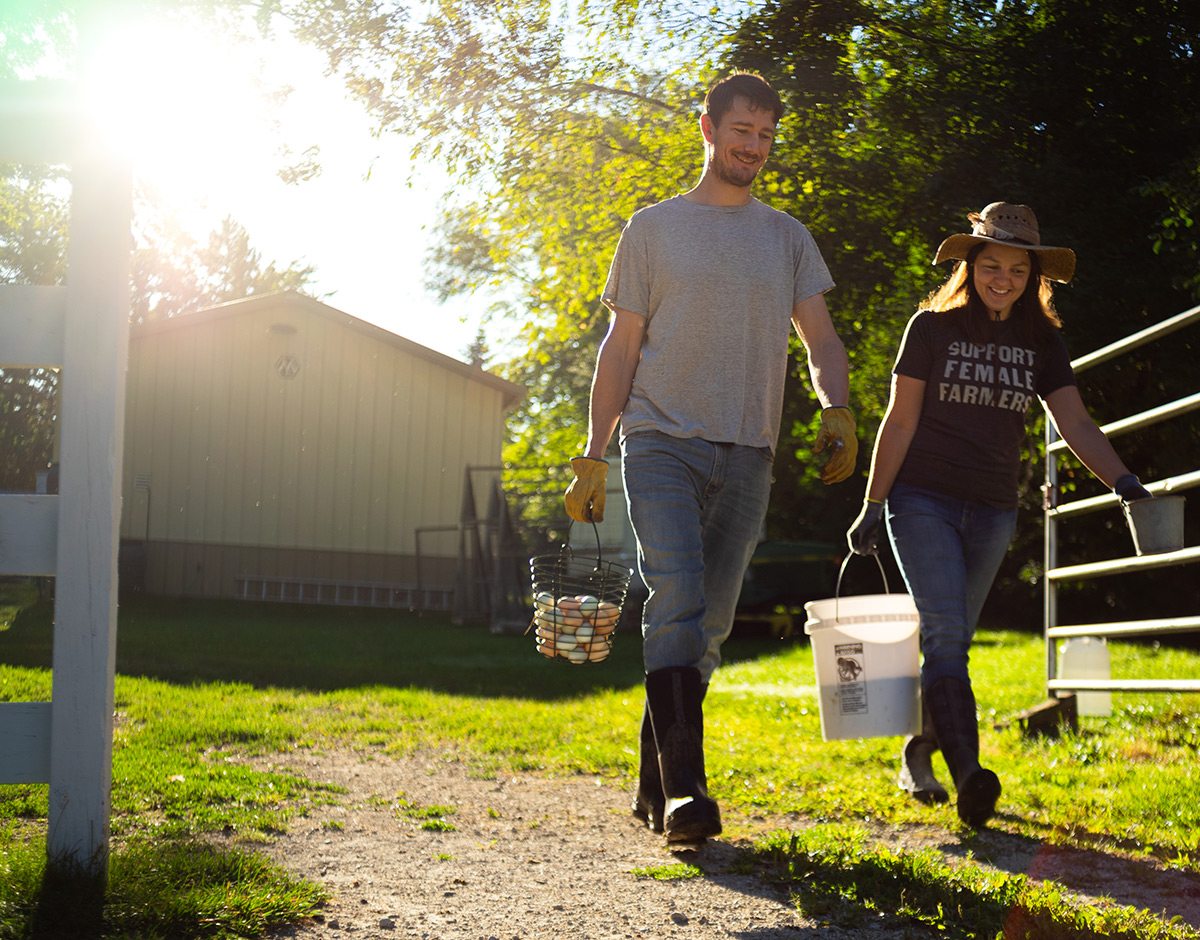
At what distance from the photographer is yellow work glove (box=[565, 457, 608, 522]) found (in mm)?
3383

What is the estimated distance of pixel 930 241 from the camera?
641 cm

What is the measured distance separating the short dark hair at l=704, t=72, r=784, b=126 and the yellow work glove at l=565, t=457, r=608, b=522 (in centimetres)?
106

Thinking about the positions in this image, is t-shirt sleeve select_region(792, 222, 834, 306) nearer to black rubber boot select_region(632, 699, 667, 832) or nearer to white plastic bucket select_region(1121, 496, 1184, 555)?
white plastic bucket select_region(1121, 496, 1184, 555)

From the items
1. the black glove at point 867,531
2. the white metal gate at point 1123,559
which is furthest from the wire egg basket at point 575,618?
the white metal gate at point 1123,559

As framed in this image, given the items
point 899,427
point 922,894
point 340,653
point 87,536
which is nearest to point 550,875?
→ point 922,894

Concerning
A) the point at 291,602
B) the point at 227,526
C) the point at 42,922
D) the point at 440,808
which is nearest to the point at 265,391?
the point at 227,526

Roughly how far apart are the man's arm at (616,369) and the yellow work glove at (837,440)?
58 centimetres

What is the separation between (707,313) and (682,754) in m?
1.24

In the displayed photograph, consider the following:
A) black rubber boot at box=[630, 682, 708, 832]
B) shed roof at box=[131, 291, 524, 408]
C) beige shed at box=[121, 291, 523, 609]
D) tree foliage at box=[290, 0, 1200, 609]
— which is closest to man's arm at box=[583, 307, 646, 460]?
black rubber boot at box=[630, 682, 708, 832]

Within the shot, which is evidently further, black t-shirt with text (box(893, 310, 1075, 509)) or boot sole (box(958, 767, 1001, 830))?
black t-shirt with text (box(893, 310, 1075, 509))

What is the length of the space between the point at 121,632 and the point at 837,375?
8.76 metres

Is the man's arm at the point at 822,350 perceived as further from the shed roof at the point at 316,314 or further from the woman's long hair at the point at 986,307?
the shed roof at the point at 316,314

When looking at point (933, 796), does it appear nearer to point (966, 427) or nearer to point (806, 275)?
point (966, 427)

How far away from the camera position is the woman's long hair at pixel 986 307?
397cm
